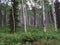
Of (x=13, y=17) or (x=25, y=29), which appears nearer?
(x=13, y=17)

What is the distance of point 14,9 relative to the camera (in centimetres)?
2797

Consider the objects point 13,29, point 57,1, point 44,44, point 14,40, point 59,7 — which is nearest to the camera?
point 44,44

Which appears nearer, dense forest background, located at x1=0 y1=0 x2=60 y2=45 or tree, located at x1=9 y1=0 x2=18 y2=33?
dense forest background, located at x1=0 y1=0 x2=60 y2=45

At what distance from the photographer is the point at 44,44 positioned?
42.8 ft

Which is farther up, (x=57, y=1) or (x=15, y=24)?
(x=57, y=1)

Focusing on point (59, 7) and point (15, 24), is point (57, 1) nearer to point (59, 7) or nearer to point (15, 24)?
point (59, 7)

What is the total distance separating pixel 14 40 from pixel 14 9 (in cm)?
1226

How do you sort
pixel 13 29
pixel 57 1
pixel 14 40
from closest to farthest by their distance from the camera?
pixel 14 40, pixel 13 29, pixel 57 1

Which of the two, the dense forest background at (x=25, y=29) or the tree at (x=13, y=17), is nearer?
the dense forest background at (x=25, y=29)

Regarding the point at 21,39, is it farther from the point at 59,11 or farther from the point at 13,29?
the point at 59,11

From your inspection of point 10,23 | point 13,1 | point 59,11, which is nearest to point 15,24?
point 10,23

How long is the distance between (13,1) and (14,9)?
46.9 inches

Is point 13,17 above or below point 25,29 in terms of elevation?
above

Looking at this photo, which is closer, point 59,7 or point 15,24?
point 15,24
